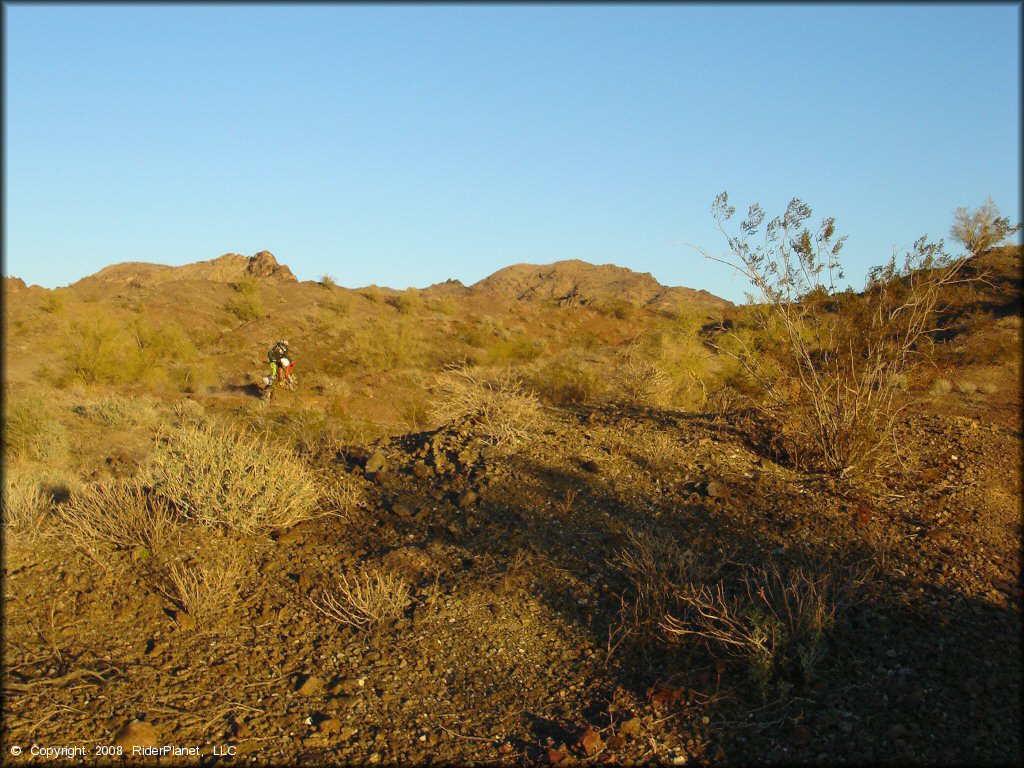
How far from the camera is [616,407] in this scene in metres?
9.27

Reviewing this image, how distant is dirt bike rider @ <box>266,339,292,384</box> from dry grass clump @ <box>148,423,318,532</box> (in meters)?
12.7

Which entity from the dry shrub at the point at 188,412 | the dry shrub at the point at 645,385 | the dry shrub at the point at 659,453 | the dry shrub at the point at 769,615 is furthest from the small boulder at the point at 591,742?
the dry shrub at the point at 188,412

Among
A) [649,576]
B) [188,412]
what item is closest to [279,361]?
[188,412]

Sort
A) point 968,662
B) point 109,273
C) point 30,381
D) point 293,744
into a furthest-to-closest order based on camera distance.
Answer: point 109,273 → point 30,381 → point 968,662 → point 293,744

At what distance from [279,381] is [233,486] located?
46.8 ft

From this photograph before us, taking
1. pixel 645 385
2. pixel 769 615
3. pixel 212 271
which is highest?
pixel 212 271

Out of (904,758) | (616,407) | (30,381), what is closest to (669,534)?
(904,758)

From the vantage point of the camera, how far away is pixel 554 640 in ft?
14.9

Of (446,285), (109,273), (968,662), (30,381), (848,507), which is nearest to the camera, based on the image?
(968,662)

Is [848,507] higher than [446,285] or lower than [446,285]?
lower

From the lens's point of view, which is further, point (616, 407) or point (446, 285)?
point (446, 285)

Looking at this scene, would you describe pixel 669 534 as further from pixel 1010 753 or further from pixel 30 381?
pixel 30 381

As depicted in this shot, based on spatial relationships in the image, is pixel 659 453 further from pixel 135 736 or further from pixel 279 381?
pixel 279 381

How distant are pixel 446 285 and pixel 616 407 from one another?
66.5 m
